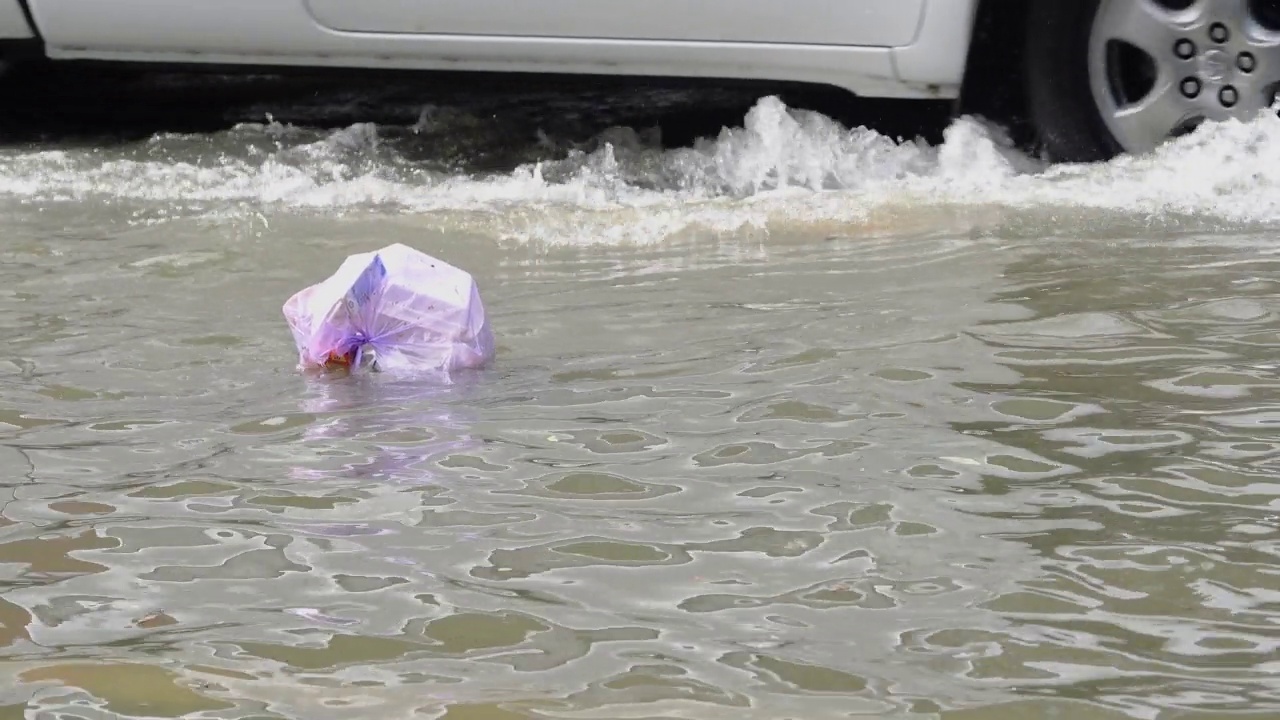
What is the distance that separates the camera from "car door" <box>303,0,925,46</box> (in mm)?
3932

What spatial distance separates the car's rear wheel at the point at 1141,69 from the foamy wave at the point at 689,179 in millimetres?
78

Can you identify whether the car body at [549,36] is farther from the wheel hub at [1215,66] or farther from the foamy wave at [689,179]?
the wheel hub at [1215,66]

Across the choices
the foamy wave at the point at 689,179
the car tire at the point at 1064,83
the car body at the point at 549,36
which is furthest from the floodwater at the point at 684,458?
the car body at the point at 549,36

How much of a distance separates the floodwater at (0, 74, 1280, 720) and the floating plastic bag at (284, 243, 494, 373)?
0.26ft

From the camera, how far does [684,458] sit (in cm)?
228

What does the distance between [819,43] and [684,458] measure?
2025 millimetres

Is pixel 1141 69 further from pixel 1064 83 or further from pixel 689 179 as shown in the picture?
pixel 689 179

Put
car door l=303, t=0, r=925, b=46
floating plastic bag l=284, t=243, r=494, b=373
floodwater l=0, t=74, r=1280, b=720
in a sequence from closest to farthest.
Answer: floodwater l=0, t=74, r=1280, b=720
floating plastic bag l=284, t=243, r=494, b=373
car door l=303, t=0, r=925, b=46

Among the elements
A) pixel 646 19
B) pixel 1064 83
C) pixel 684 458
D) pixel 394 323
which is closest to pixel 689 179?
pixel 646 19

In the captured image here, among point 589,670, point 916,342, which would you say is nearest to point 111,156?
point 916,342

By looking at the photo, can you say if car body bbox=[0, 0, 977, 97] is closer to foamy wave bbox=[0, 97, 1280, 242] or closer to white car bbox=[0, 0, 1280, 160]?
white car bbox=[0, 0, 1280, 160]

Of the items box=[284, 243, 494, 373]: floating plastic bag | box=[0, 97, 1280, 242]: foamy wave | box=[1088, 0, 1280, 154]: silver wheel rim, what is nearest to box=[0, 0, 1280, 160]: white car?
box=[1088, 0, 1280, 154]: silver wheel rim

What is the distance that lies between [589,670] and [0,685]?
624mm

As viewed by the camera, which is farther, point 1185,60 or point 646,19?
point 646,19
